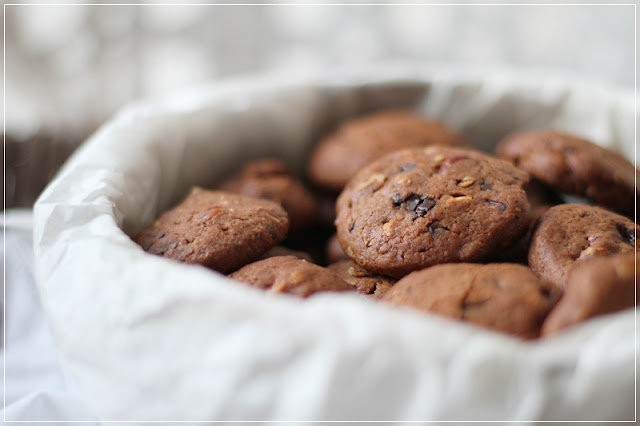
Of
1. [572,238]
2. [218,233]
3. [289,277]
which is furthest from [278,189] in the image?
[572,238]

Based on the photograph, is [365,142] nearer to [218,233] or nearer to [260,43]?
[218,233]

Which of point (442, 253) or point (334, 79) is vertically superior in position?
point (334, 79)

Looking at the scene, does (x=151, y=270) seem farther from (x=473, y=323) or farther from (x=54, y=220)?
(x=473, y=323)

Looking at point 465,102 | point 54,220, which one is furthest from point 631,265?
point 465,102

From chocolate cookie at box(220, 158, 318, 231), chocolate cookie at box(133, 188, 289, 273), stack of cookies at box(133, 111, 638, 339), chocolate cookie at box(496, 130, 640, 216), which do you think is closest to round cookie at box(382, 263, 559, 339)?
stack of cookies at box(133, 111, 638, 339)

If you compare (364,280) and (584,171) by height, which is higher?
(584,171)

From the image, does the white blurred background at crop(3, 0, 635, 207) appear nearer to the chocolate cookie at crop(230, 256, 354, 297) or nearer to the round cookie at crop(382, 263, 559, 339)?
the chocolate cookie at crop(230, 256, 354, 297)

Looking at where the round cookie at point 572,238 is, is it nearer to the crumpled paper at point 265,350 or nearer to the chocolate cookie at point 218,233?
the crumpled paper at point 265,350
